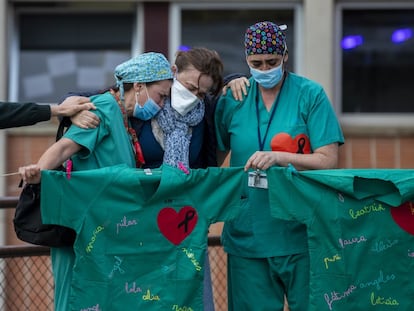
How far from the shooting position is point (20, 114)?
444cm

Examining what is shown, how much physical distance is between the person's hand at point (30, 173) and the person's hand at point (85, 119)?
278 millimetres

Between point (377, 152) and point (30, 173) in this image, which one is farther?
point (377, 152)

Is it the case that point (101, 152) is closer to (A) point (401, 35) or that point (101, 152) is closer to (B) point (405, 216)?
(B) point (405, 216)

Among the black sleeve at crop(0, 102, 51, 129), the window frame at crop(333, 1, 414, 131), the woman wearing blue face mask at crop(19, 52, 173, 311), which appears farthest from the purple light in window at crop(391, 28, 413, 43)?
the black sleeve at crop(0, 102, 51, 129)

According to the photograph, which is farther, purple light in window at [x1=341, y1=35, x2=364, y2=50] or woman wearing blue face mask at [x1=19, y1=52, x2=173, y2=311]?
purple light in window at [x1=341, y1=35, x2=364, y2=50]

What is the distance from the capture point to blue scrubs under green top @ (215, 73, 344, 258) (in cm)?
464

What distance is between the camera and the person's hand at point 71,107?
4398 mm

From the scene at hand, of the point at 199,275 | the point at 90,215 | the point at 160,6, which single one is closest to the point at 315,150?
the point at 199,275

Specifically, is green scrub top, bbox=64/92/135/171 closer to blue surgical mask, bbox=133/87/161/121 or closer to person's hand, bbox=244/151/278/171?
blue surgical mask, bbox=133/87/161/121

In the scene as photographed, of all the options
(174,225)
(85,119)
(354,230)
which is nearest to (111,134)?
(85,119)

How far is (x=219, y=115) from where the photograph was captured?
15.9 ft

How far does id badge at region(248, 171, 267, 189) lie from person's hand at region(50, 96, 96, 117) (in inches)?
31.9

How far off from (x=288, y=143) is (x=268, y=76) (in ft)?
1.11

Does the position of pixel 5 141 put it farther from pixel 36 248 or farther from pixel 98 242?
pixel 98 242
